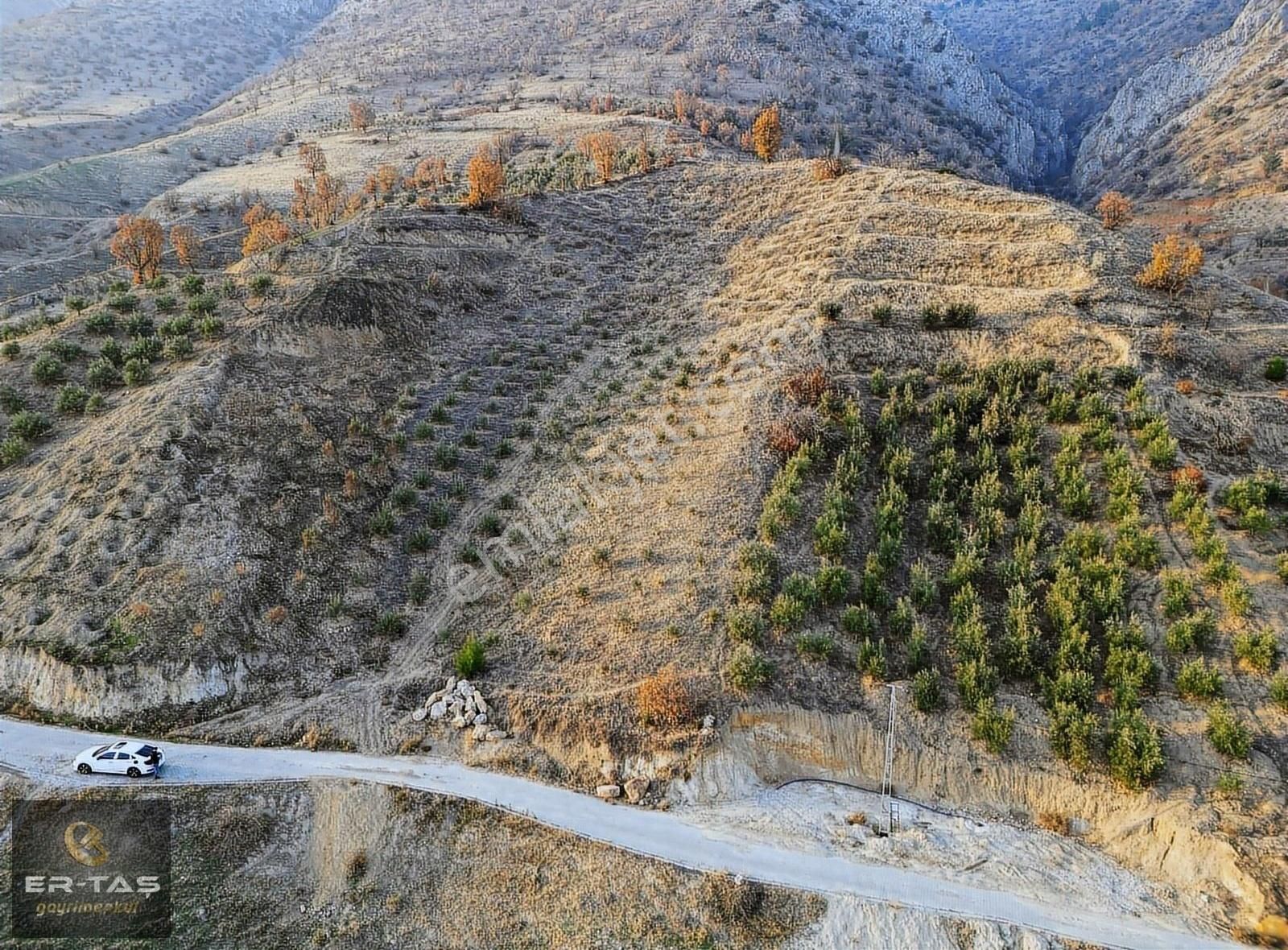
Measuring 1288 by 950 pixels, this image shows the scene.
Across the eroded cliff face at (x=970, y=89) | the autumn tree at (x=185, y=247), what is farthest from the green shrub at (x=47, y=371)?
the eroded cliff face at (x=970, y=89)

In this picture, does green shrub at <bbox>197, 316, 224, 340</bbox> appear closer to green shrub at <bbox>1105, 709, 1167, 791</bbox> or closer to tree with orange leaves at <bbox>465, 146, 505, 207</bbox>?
tree with orange leaves at <bbox>465, 146, 505, 207</bbox>

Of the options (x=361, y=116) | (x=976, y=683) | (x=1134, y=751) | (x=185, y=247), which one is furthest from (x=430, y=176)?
(x=1134, y=751)

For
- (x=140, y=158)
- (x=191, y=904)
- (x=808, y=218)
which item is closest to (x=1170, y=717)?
(x=191, y=904)

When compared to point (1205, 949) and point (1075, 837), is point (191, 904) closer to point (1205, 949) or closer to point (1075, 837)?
point (1075, 837)

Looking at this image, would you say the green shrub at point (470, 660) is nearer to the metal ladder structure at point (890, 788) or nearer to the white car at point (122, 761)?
the white car at point (122, 761)

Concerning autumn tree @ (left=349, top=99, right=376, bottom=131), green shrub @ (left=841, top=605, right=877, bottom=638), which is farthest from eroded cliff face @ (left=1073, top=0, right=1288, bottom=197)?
autumn tree @ (left=349, top=99, right=376, bottom=131)
